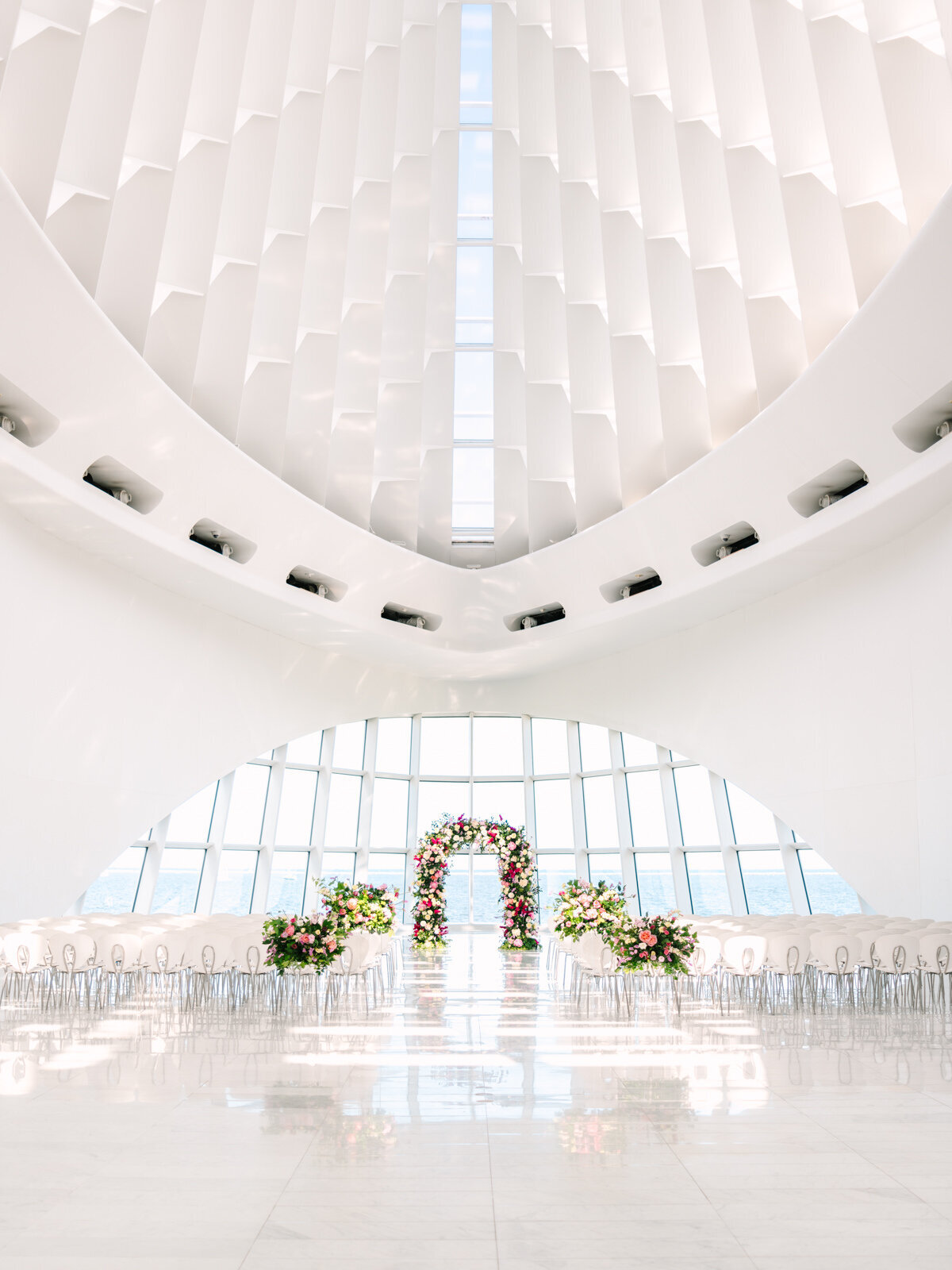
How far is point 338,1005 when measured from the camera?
29.9ft

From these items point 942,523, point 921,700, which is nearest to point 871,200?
point 942,523

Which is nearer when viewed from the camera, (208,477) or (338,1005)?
(338,1005)

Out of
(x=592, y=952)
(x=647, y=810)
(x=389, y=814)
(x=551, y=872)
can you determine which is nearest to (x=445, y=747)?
(x=389, y=814)

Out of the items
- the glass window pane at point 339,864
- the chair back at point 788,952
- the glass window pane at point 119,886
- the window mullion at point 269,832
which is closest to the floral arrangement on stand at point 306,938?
the chair back at point 788,952

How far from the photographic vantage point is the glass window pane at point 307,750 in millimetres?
18312

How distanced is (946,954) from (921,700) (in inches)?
175

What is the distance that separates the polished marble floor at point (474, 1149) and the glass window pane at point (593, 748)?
11942 mm

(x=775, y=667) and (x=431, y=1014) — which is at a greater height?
(x=775, y=667)

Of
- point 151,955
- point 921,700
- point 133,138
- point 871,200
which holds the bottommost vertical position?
point 151,955

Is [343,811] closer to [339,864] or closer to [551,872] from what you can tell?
[339,864]

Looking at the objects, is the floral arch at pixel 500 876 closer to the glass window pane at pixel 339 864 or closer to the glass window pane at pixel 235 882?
the glass window pane at pixel 339 864

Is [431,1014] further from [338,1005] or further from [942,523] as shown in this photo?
[942,523]

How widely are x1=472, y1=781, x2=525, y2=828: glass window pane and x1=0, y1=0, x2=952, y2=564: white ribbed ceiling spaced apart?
27.2ft

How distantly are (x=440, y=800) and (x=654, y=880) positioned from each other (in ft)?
17.1
